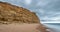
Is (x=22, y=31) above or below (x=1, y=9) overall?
below

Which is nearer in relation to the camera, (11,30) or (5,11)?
(11,30)

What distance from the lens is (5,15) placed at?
7094 millimetres

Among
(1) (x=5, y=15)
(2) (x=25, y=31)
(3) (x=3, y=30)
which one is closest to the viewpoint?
(3) (x=3, y=30)

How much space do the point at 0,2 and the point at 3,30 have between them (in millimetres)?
3688

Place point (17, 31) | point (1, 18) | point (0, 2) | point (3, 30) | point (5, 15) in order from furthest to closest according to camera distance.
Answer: point (0, 2) < point (5, 15) < point (1, 18) < point (17, 31) < point (3, 30)

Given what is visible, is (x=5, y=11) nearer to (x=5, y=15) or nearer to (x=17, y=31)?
(x=5, y=15)

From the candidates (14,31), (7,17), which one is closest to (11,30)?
(14,31)

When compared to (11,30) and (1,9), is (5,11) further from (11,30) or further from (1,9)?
(11,30)

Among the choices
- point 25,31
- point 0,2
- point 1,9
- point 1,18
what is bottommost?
point 25,31

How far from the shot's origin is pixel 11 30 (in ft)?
16.6

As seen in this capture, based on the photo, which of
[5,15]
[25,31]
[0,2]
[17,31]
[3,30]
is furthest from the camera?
[0,2]

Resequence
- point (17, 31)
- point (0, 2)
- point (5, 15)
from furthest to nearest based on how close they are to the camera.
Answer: point (0, 2) → point (5, 15) → point (17, 31)

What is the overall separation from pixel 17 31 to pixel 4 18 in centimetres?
194

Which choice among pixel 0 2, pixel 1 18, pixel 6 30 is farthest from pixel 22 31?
pixel 0 2
